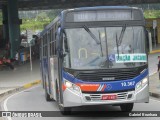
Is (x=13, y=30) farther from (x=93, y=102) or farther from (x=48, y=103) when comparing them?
(x=93, y=102)

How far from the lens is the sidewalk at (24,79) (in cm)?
2483

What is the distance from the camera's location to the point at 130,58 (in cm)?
1246

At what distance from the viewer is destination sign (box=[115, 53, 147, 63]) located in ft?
40.6

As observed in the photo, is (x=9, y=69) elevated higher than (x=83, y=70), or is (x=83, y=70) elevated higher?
(x=83, y=70)

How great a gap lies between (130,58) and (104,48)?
0.73 meters

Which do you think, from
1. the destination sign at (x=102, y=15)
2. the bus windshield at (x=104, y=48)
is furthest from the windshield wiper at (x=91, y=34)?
the destination sign at (x=102, y=15)

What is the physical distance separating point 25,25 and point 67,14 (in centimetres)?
11278

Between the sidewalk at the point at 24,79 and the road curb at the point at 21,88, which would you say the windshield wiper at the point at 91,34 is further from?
the road curb at the point at 21,88

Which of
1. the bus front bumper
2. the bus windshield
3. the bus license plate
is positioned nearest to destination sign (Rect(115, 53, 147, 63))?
the bus windshield

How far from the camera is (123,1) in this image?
75438mm

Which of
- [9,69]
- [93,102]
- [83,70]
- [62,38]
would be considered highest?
[62,38]

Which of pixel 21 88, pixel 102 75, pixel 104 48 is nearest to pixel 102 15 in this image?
pixel 104 48

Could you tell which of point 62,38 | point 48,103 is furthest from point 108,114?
point 48,103

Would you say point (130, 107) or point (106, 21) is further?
point (130, 107)
